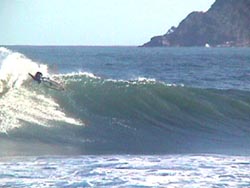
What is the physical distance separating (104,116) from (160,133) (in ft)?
6.06

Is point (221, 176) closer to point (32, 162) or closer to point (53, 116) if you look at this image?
point (32, 162)

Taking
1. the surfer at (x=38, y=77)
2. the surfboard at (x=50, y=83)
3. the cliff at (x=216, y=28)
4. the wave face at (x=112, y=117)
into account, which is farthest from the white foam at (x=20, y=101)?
the cliff at (x=216, y=28)

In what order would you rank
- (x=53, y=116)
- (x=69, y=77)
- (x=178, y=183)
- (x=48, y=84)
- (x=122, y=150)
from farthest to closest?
(x=69, y=77)
(x=48, y=84)
(x=53, y=116)
(x=122, y=150)
(x=178, y=183)

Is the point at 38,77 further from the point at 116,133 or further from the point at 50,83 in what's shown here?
A: the point at 116,133

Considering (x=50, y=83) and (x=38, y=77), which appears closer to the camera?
(x=38, y=77)

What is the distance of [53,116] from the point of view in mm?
18953

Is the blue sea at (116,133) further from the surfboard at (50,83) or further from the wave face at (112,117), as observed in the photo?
the surfboard at (50,83)

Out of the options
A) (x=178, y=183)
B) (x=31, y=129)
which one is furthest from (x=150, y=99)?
(x=178, y=183)

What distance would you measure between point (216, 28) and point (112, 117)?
154365 mm

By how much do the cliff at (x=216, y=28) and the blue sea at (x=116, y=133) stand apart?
147086mm

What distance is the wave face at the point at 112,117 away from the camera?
1682 centimetres

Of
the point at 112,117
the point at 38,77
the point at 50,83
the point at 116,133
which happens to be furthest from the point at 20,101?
the point at 116,133

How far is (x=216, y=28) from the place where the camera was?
172 metres

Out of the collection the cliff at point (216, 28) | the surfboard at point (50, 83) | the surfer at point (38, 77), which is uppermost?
the cliff at point (216, 28)
